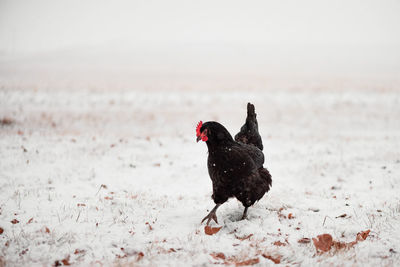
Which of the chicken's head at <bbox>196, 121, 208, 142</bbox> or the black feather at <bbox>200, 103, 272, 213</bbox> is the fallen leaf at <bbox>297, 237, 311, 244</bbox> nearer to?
the black feather at <bbox>200, 103, 272, 213</bbox>

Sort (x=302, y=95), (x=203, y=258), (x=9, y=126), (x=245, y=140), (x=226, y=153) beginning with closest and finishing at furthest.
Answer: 1. (x=203, y=258)
2. (x=226, y=153)
3. (x=245, y=140)
4. (x=9, y=126)
5. (x=302, y=95)

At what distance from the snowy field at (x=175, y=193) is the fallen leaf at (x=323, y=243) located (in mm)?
118

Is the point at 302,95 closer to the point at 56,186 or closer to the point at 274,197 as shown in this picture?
the point at 274,197

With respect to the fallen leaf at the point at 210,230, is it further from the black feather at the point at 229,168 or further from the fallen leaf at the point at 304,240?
the fallen leaf at the point at 304,240

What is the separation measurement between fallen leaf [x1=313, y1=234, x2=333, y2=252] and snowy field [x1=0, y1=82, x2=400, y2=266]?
118 mm

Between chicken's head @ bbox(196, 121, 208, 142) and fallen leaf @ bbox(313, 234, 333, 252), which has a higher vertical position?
chicken's head @ bbox(196, 121, 208, 142)

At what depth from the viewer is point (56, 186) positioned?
6.44 metres

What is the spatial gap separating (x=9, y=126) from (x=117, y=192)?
9.39 m

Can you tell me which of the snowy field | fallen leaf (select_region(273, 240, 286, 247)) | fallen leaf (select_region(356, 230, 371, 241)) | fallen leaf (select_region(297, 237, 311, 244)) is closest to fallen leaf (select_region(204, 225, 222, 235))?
the snowy field

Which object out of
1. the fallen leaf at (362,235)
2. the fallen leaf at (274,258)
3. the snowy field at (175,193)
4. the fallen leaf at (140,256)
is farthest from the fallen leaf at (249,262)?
the fallen leaf at (362,235)

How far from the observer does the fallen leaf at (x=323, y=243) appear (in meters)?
3.58

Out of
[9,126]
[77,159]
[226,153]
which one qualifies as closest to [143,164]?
[77,159]

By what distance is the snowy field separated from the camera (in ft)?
11.6

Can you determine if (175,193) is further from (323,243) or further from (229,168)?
(323,243)
